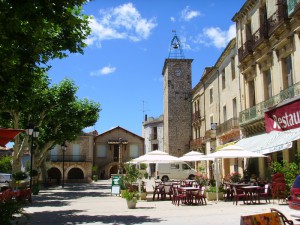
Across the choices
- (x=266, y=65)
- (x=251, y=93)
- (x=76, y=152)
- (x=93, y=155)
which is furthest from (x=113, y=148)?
(x=266, y=65)

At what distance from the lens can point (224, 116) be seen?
101ft

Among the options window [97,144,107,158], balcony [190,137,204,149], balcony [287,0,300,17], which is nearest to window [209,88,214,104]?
balcony [190,137,204,149]

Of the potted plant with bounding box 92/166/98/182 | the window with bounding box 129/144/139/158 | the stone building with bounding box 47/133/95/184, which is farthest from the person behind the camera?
the window with bounding box 129/144/139/158

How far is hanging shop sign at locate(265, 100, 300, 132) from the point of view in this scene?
3.85 meters

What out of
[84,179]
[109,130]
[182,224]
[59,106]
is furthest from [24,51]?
[109,130]

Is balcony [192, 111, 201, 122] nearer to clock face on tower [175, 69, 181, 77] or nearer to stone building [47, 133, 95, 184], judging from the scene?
clock face on tower [175, 69, 181, 77]

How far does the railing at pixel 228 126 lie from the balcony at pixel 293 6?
9959mm

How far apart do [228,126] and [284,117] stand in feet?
79.5

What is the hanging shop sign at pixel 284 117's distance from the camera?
385cm

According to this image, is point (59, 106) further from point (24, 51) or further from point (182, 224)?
point (182, 224)

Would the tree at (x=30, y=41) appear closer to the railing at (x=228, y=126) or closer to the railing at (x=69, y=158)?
the railing at (x=228, y=126)

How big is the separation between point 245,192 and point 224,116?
1641cm

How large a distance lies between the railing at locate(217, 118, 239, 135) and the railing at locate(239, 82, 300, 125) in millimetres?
2503

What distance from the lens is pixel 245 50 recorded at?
23734 millimetres
